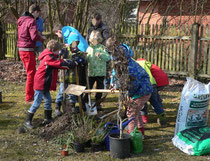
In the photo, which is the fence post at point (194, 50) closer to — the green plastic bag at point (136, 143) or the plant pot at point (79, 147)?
the green plastic bag at point (136, 143)

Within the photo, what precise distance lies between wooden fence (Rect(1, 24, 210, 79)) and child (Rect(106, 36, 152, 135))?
5.12 metres

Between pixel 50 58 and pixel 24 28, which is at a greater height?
pixel 24 28

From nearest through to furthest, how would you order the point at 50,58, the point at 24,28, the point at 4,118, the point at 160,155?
the point at 160,155 < the point at 50,58 < the point at 4,118 < the point at 24,28

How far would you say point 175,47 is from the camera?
377 inches

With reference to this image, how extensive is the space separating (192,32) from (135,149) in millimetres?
5879

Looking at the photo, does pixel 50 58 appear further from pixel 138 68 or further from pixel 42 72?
pixel 138 68

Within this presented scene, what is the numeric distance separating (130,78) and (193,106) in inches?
42.4

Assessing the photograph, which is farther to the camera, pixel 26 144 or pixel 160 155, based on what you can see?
pixel 26 144

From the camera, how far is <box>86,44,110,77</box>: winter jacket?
5590 millimetres

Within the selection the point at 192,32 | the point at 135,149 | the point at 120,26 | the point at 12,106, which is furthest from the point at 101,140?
the point at 120,26

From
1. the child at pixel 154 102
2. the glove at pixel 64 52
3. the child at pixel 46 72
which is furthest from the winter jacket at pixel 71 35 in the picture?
the child at pixel 154 102

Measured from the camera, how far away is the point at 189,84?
436 centimetres

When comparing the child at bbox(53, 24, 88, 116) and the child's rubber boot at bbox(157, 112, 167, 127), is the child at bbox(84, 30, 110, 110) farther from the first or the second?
the child's rubber boot at bbox(157, 112, 167, 127)

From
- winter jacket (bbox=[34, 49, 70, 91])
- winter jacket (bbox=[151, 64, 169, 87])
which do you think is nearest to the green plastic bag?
winter jacket (bbox=[151, 64, 169, 87])
